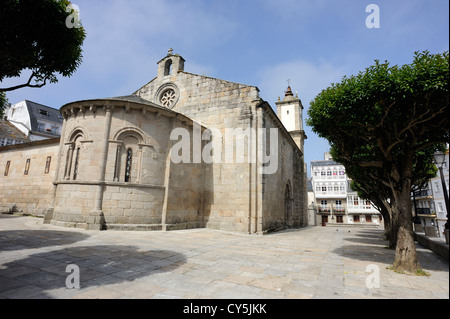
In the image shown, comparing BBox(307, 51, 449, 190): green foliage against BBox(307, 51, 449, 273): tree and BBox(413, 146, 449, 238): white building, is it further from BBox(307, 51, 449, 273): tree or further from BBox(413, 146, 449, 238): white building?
BBox(413, 146, 449, 238): white building

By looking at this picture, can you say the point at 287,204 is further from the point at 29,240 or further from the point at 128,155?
the point at 29,240

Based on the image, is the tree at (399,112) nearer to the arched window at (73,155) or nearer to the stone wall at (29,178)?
the arched window at (73,155)

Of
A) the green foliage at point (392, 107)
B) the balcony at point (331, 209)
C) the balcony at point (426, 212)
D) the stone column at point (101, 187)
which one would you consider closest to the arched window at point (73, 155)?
the stone column at point (101, 187)

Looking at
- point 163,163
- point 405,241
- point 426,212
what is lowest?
point 405,241

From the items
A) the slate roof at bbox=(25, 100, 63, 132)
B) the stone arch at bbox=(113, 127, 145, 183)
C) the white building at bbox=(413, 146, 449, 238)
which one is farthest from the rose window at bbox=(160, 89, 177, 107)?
the white building at bbox=(413, 146, 449, 238)

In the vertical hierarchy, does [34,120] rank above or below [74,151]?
above

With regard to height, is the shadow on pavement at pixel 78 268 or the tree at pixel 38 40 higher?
the tree at pixel 38 40

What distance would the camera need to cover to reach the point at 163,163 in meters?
13.8

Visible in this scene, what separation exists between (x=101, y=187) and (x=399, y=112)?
1273 cm

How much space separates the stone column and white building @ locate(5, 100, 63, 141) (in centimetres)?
3203

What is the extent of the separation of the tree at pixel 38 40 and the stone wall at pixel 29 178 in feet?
43.9

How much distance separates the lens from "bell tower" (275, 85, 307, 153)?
1148 inches

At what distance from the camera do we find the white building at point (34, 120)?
36184 mm

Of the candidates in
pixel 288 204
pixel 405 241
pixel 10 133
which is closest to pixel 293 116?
pixel 288 204
